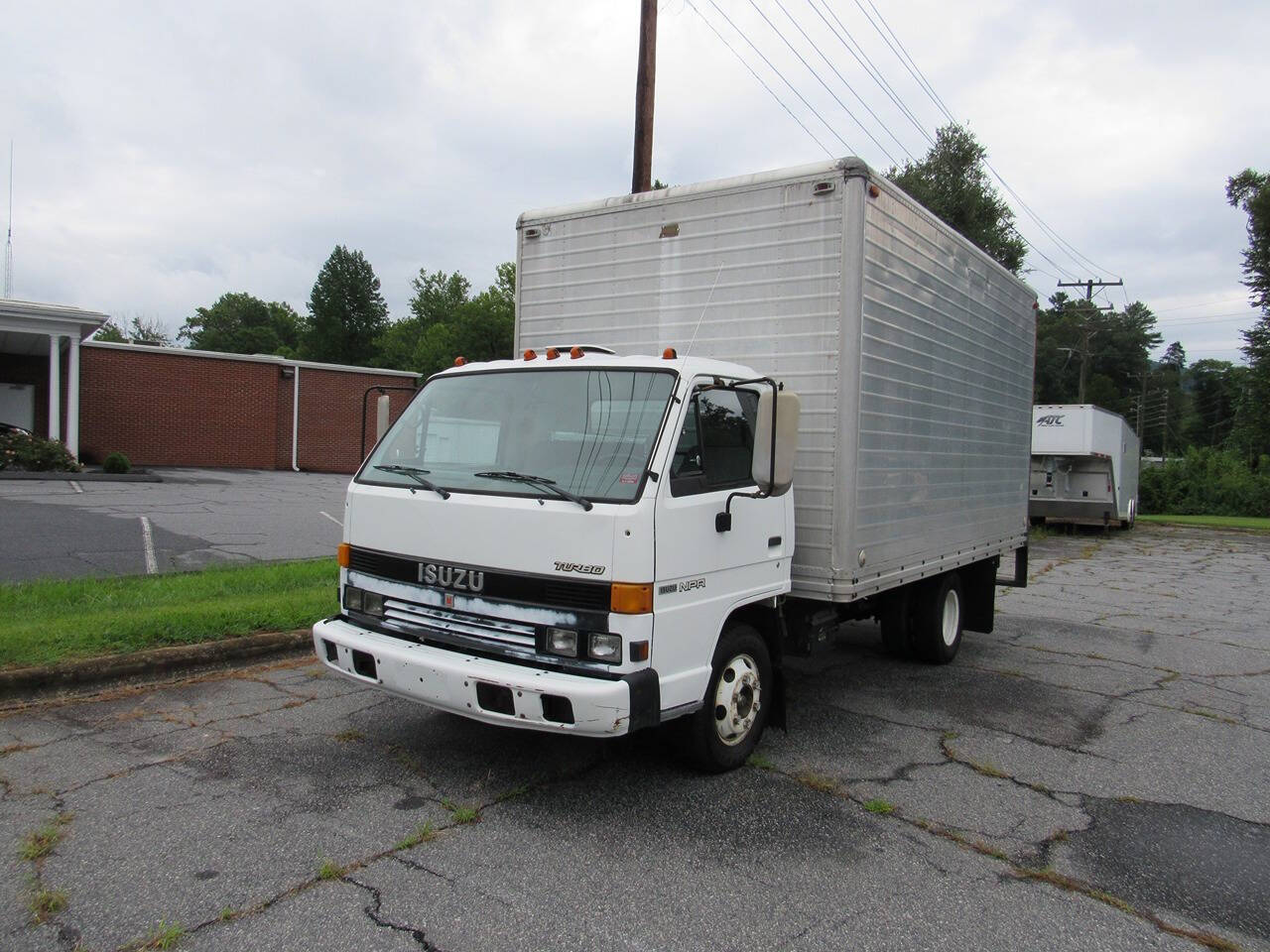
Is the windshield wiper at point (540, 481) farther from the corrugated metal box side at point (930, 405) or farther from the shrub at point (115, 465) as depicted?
the shrub at point (115, 465)

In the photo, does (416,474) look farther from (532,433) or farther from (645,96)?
(645,96)

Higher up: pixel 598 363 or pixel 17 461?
pixel 598 363

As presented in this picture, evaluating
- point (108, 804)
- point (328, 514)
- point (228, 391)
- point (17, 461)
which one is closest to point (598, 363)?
point (108, 804)

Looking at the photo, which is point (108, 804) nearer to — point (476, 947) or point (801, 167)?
point (476, 947)

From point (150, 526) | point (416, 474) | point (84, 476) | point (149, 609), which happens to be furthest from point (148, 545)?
point (84, 476)

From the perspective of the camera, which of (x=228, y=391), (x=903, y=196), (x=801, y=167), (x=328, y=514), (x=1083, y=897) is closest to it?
(x=1083, y=897)

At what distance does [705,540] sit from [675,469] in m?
0.39

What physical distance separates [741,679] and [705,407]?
1.42 metres

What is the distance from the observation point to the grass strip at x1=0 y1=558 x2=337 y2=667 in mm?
5983

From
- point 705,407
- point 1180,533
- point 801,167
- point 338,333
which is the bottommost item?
point 1180,533

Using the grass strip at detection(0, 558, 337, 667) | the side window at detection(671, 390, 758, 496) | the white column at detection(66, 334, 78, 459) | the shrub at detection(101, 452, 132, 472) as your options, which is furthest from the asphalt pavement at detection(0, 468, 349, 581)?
the side window at detection(671, 390, 758, 496)

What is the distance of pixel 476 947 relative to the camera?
302cm

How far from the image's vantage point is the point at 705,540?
428 cm

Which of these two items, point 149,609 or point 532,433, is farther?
point 149,609
